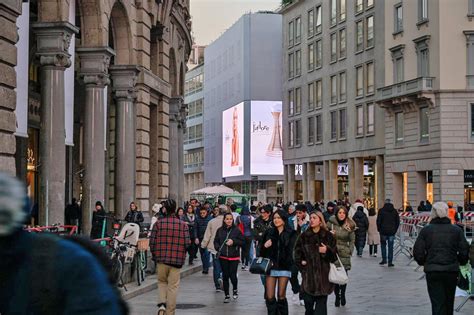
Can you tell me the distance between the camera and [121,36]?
29062 millimetres

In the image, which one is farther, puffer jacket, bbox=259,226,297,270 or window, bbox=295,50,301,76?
window, bbox=295,50,301,76

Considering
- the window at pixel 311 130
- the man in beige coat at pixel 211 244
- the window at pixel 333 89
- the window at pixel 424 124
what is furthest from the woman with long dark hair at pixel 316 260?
the window at pixel 311 130

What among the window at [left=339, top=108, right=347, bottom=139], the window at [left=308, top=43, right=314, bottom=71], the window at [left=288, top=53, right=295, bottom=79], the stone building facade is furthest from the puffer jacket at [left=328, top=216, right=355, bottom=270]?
the window at [left=288, top=53, right=295, bottom=79]

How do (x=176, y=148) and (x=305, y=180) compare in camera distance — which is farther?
(x=305, y=180)

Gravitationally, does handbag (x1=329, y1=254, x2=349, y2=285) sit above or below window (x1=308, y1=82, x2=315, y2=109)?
below

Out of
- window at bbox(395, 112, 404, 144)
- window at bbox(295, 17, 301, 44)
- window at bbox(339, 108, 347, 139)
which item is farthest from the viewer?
window at bbox(295, 17, 301, 44)

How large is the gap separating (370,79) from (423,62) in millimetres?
10018

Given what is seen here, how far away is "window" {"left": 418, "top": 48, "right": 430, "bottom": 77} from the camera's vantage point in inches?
2114

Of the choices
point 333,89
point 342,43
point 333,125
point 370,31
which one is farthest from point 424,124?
point 333,89

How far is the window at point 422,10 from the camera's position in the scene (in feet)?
178

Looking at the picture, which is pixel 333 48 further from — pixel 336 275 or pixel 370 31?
pixel 336 275

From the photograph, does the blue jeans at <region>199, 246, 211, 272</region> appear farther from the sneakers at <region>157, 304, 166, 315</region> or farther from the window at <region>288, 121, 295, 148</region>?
the window at <region>288, 121, 295, 148</region>

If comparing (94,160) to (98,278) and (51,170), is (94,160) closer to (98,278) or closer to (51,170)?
(51,170)

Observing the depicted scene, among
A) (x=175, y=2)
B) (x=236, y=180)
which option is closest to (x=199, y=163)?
(x=236, y=180)
